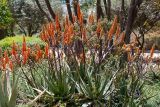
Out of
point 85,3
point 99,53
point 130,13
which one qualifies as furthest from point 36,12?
point 99,53

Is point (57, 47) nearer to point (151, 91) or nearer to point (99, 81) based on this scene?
point (99, 81)

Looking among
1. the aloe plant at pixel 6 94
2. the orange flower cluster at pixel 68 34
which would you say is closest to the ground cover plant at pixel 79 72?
the orange flower cluster at pixel 68 34

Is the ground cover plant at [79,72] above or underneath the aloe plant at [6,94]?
underneath

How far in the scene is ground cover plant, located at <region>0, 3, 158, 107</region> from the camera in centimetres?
621

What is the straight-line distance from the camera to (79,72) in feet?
22.1

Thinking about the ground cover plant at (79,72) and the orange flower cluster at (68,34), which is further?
the ground cover plant at (79,72)

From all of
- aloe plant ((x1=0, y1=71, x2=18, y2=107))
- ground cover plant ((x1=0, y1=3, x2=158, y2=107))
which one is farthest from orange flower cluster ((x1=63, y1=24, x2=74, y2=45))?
aloe plant ((x1=0, y1=71, x2=18, y2=107))

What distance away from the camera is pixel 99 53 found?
21.7 ft

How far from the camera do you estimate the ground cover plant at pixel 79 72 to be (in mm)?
6215

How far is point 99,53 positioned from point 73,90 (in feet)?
2.42

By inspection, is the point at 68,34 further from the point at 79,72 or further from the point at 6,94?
the point at 6,94

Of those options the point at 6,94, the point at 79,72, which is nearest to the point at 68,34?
the point at 79,72

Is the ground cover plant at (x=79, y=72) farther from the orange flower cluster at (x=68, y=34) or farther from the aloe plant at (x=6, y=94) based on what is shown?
the aloe plant at (x=6, y=94)

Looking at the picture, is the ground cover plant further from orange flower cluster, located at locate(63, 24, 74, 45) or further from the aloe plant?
the aloe plant
